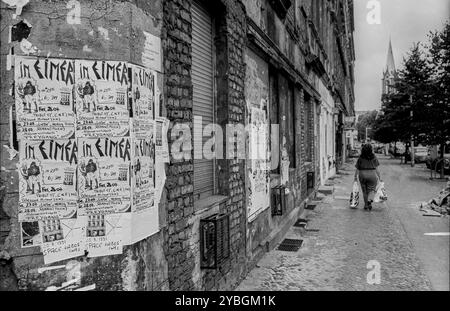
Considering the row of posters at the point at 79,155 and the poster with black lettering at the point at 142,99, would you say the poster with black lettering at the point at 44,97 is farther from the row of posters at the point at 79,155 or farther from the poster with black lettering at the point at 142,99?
the poster with black lettering at the point at 142,99

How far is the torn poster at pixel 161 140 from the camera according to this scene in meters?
3.22

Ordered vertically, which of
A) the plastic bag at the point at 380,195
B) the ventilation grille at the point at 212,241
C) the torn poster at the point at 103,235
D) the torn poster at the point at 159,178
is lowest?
the plastic bag at the point at 380,195

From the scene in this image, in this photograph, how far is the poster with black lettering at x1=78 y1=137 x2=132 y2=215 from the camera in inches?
109

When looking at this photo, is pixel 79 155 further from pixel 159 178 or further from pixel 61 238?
pixel 159 178

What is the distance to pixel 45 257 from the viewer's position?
103 inches

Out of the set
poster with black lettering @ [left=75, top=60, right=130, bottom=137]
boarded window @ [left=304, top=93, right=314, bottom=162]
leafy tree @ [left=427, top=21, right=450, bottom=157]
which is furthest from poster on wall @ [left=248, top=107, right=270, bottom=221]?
leafy tree @ [left=427, top=21, right=450, bottom=157]

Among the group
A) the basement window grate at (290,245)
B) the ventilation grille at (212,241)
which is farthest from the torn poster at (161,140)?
the basement window grate at (290,245)

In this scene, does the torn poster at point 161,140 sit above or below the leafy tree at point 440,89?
below

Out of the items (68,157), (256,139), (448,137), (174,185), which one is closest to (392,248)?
(256,139)

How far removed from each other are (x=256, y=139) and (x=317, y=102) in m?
9.39

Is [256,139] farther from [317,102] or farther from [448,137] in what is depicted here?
[448,137]

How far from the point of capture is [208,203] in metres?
4.37

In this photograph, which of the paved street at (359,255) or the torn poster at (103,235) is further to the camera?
the paved street at (359,255)

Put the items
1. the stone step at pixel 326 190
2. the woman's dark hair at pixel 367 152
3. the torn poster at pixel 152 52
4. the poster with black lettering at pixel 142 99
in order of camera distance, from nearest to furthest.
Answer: the poster with black lettering at pixel 142 99, the torn poster at pixel 152 52, the woman's dark hair at pixel 367 152, the stone step at pixel 326 190
